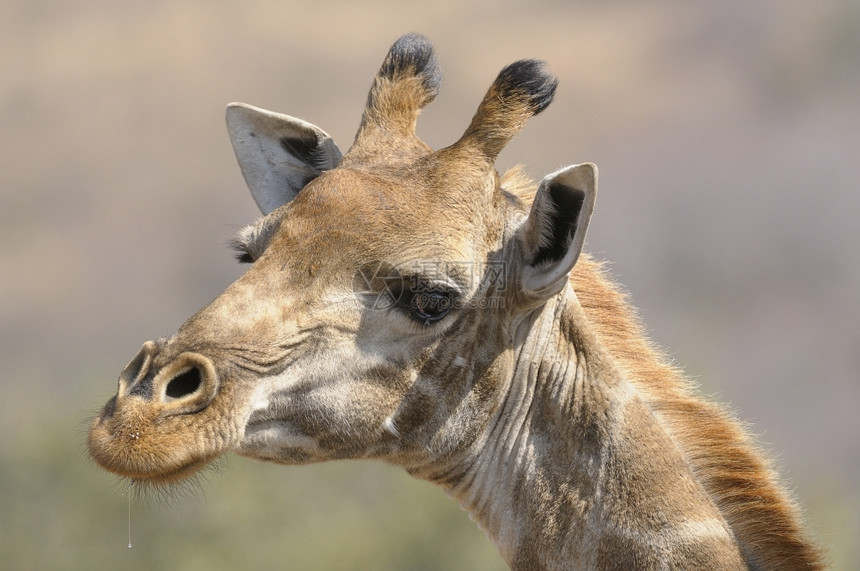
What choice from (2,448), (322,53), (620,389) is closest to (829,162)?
(322,53)

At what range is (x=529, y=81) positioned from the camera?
7.11 m

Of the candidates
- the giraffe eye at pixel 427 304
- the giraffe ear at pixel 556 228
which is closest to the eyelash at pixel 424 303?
the giraffe eye at pixel 427 304

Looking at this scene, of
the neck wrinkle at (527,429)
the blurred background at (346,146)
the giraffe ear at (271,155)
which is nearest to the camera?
the neck wrinkle at (527,429)

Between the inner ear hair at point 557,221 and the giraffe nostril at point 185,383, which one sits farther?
the inner ear hair at point 557,221

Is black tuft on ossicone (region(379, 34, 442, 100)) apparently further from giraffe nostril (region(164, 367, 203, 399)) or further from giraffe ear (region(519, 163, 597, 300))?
giraffe nostril (region(164, 367, 203, 399))

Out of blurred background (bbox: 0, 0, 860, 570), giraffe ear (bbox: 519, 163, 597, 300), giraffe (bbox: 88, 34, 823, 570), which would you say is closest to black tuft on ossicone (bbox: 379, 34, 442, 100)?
giraffe (bbox: 88, 34, 823, 570)

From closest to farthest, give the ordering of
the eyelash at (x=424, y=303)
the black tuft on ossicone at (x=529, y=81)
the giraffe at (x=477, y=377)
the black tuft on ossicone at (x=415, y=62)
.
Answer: the giraffe at (x=477, y=377) → the eyelash at (x=424, y=303) → the black tuft on ossicone at (x=529, y=81) → the black tuft on ossicone at (x=415, y=62)

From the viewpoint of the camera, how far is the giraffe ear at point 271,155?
8.24 m

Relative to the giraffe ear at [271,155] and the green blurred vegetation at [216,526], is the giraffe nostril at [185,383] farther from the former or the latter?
the green blurred vegetation at [216,526]

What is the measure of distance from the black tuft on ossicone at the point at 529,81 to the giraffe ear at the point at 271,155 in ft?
5.42

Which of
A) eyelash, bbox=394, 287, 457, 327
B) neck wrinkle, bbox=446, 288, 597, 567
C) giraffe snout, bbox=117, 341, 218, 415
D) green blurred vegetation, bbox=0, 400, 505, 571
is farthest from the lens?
green blurred vegetation, bbox=0, 400, 505, 571

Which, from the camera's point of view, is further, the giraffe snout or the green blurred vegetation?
the green blurred vegetation

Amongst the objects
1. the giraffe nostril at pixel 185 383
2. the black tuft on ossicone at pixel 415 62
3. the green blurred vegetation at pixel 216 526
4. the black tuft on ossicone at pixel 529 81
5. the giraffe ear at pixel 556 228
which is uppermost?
the black tuft on ossicone at pixel 529 81

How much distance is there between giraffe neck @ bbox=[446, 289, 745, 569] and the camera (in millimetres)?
6469
